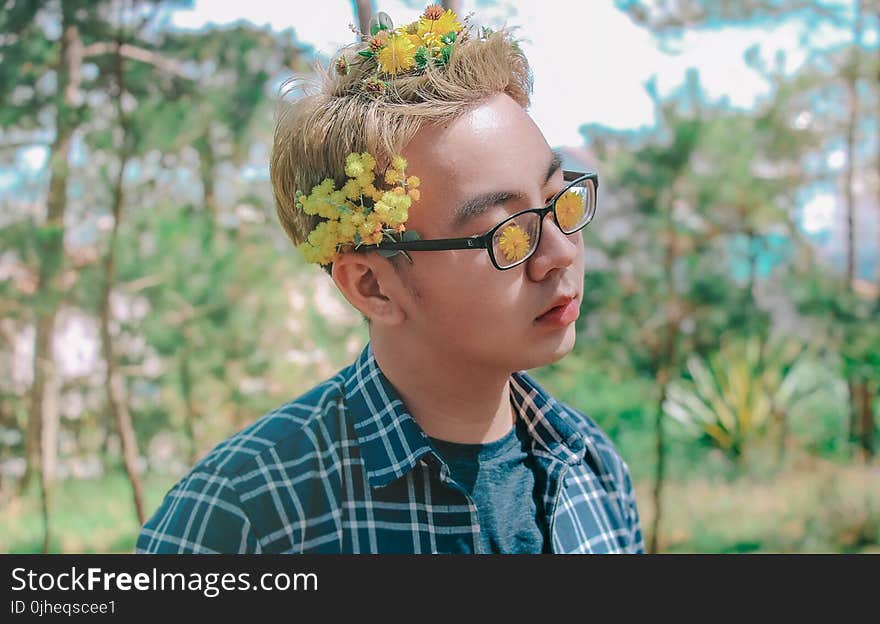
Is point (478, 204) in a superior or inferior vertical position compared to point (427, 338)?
superior

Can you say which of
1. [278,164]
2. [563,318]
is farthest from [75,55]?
[563,318]

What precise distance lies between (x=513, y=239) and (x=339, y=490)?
1.54 feet

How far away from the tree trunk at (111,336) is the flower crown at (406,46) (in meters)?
2.19

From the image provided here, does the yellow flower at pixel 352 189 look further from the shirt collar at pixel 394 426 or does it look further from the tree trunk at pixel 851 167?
the tree trunk at pixel 851 167

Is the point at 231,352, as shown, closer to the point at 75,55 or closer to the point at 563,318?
the point at 75,55

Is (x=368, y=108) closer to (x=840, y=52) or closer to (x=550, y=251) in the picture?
(x=550, y=251)

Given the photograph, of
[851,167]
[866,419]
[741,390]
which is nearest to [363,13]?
[741,390]

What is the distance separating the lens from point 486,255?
1.28 meters

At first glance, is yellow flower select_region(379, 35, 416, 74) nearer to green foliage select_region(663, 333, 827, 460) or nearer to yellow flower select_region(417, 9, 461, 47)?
yellow flower select_region(417, 9, 461, 47)

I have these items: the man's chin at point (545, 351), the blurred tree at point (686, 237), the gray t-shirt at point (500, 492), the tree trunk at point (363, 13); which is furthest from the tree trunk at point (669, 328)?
the man's chin at point (545, 351)

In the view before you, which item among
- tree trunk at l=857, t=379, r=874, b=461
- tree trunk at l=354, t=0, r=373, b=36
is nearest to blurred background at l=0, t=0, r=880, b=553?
tree trunk at l=857, t=379, r=874, b=461

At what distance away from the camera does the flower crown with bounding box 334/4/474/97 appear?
1345mm

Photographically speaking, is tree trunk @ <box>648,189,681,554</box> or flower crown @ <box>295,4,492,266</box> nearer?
flower crown @ <box>295,4,492,266</box>

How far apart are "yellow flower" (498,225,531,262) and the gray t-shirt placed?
0.34 metres
